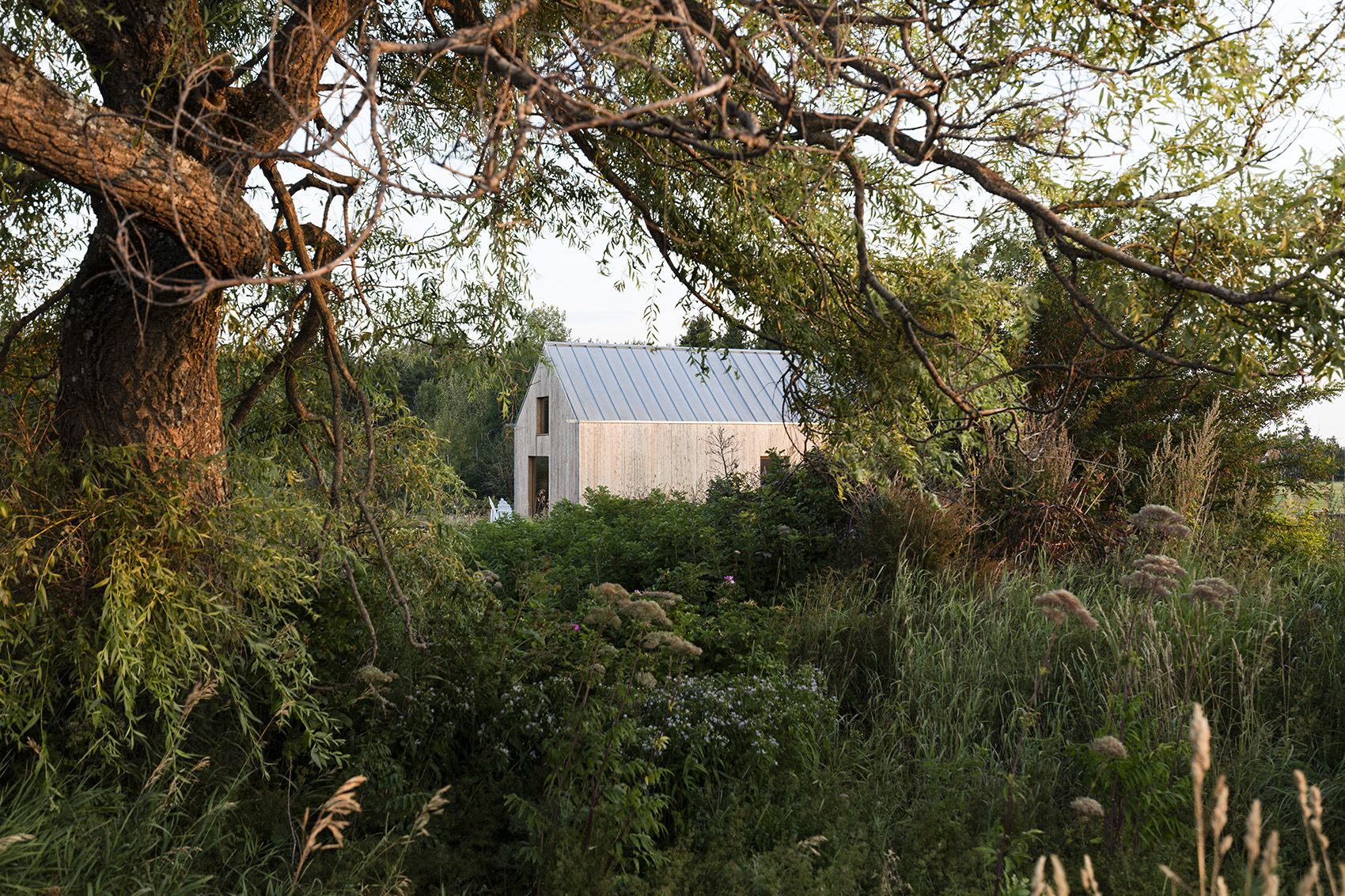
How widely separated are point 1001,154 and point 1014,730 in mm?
2510

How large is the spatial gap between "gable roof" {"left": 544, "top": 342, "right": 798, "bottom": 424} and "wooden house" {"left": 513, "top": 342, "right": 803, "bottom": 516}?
0.02 metres

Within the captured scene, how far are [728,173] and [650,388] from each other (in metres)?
14.8

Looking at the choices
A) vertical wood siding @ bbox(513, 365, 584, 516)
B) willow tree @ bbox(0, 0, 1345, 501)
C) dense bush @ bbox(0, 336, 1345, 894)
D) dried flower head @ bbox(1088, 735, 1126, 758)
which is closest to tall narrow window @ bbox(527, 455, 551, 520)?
vertical wood siding @ bbox(513, 365, 584, 516)

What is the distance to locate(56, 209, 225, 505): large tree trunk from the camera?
2.99 meters

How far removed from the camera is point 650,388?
17.8 meters

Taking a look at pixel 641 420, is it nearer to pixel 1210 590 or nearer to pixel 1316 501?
pixel 1316 501

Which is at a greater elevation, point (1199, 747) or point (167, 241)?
point (167, 241)

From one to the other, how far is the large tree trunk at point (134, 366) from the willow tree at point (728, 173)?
0.03 ft

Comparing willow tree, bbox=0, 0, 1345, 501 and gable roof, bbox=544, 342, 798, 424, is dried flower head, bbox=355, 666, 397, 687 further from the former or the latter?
gable roof, bbox=544, 342, 798, 424

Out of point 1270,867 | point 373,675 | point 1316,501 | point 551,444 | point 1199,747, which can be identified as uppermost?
point 551,444

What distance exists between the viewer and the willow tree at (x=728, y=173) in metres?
2.21

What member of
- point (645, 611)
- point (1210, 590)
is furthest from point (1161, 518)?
point (645, 611)

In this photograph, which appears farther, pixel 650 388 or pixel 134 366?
pixel 650 388

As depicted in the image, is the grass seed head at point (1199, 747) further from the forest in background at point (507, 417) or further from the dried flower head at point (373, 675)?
the dried flower head at point (373, 675)
